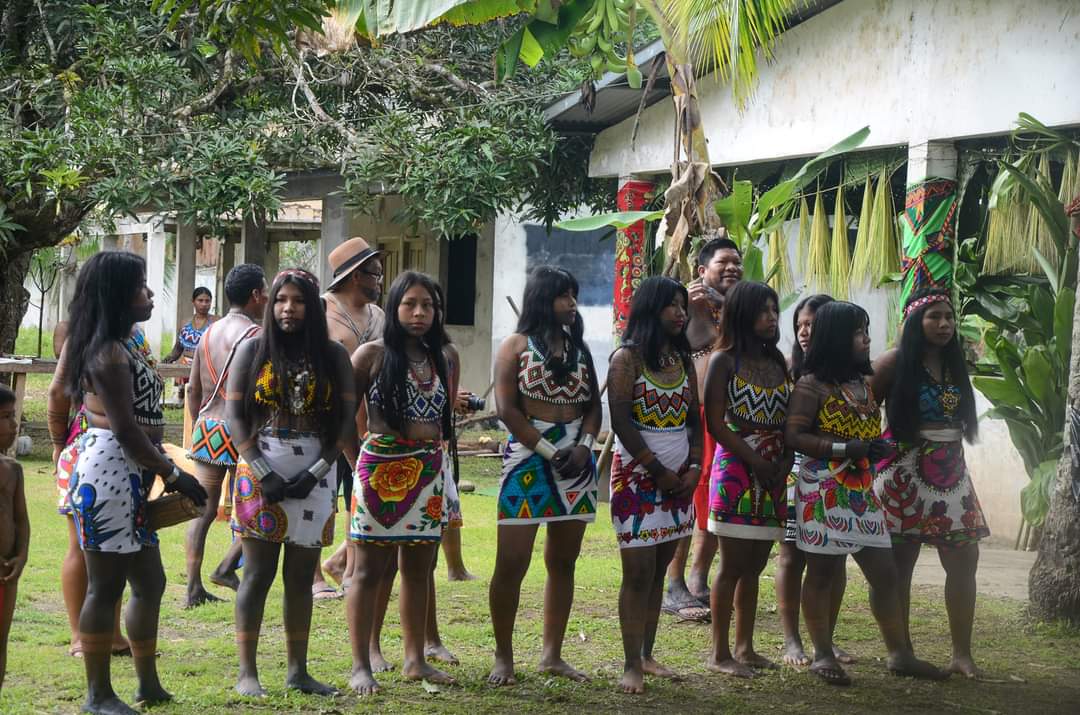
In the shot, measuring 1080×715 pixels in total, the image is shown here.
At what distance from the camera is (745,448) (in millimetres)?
5695

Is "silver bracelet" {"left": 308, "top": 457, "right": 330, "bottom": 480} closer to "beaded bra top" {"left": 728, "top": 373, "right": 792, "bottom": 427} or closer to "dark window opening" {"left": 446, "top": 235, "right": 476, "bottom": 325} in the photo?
"beaded bra top" {"left": 728, "top": 373, "right": 792, "bottom": 427}

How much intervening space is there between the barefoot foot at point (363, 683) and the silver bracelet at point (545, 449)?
1.11m

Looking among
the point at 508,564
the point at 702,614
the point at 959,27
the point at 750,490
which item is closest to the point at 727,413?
the point at 750,490

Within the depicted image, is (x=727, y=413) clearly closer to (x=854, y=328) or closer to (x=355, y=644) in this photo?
(x=854, y=328)

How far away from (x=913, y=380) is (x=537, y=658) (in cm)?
208

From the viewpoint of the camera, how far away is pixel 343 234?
612 inches

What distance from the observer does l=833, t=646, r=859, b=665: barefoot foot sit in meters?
6.15

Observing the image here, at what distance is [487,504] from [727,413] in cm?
563

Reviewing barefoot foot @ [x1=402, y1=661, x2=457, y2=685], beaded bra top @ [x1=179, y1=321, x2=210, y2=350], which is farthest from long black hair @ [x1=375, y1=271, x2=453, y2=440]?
beaded bra top @ [x1=179, y1=321, x2=210, y2=350]

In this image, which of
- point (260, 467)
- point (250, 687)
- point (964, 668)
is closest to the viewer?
point (260, 467)

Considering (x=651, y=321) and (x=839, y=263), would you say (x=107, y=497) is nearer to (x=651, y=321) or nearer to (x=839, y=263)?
(x=651, y=321)

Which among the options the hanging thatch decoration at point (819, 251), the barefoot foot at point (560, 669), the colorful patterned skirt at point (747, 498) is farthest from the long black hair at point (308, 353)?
the hanging thatch decoration at point (819, 251)

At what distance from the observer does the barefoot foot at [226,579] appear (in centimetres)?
725

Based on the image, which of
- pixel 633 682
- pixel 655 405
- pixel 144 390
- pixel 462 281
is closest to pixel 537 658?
pixel 633 682
